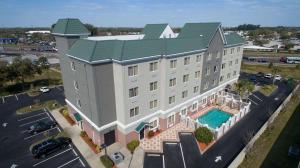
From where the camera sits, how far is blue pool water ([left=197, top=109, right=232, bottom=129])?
A: 132ft

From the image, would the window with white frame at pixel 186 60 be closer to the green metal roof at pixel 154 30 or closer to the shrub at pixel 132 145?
the green metal roof at pixel 154 30

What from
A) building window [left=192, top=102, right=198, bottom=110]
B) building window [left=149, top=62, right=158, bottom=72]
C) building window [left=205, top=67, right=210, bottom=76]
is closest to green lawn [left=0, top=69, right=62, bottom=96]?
building window [left=149, top=62, right=158, bottom=72]

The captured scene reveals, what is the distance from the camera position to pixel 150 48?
30.2 metres

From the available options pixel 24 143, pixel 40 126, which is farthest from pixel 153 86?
pixel 24 143

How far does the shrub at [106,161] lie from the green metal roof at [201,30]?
3015cm

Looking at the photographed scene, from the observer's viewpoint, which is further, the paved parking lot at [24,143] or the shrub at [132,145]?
the shrub at [132,145]

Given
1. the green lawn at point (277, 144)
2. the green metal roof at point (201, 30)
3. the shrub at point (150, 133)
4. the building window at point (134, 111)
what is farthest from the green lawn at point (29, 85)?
the green lawn at point (277, 144)

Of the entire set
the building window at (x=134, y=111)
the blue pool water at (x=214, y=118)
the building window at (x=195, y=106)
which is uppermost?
the building window at (x=134, y=111)

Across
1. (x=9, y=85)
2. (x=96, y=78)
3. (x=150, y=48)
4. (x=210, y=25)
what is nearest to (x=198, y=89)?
(x=210, y=25)

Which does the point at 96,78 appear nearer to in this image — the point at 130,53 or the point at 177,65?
the point at 130,53

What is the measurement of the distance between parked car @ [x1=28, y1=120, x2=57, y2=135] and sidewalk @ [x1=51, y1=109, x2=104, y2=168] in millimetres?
1766

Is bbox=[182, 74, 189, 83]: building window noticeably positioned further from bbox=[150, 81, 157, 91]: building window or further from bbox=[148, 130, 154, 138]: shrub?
bbox=[148, 130, 154, 138]: shrub

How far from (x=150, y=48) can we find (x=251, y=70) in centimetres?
7221

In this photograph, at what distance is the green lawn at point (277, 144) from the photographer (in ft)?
90.9
